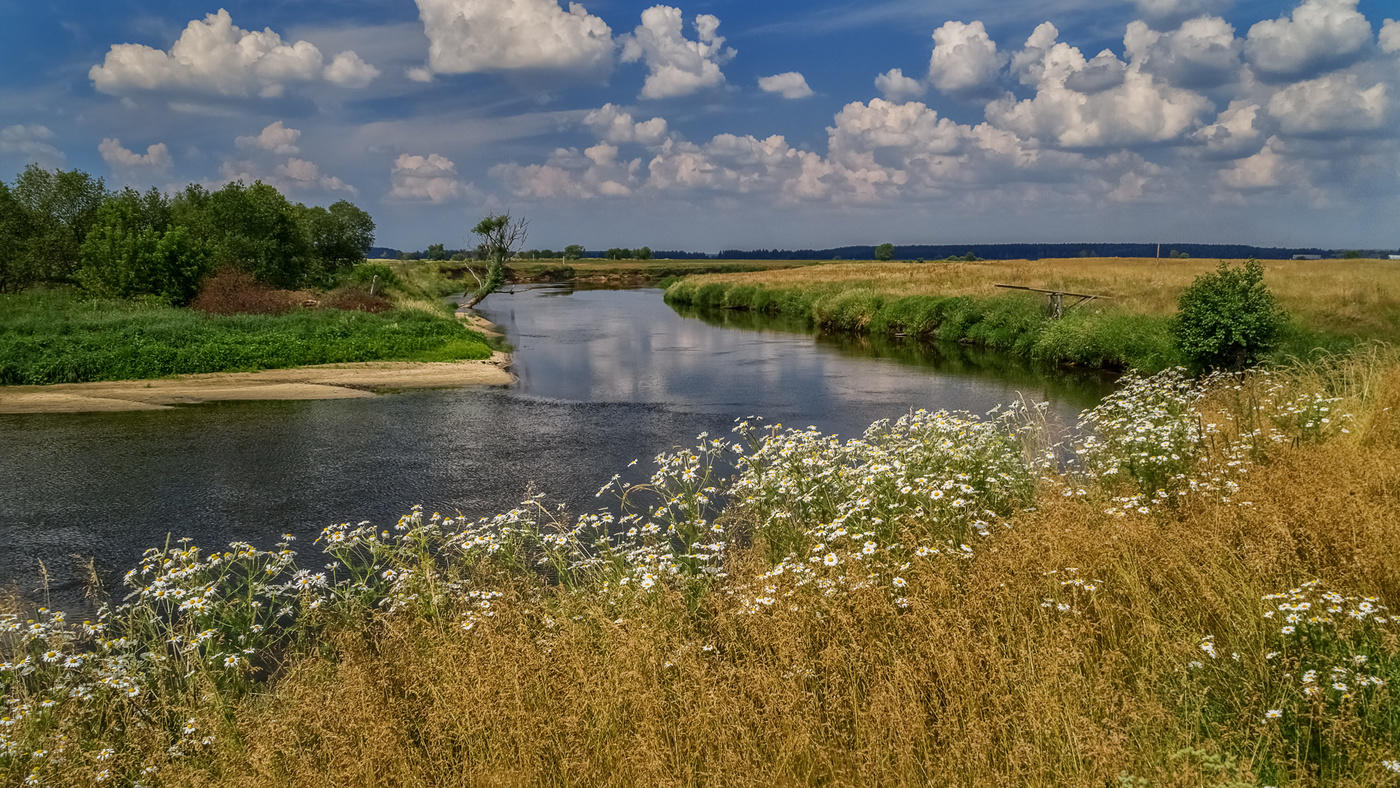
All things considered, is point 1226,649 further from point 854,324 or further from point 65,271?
point 65,271

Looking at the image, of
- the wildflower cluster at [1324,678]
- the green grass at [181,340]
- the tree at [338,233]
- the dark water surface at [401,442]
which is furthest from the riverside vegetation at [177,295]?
the wildflower cluster at [1324,678]

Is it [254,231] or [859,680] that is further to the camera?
[254,231]

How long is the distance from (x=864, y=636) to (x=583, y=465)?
33.7 feet

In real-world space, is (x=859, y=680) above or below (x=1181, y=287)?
below

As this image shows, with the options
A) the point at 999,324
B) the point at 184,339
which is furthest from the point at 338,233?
the point at 999,324

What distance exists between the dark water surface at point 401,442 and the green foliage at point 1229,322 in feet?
9.34

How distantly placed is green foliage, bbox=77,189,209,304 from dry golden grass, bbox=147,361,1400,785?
38.7 m

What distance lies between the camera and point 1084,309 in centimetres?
3206

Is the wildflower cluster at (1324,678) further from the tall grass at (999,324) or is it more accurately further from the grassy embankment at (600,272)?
the grassy embankment at (600,272)

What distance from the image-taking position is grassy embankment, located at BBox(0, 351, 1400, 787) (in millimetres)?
4129

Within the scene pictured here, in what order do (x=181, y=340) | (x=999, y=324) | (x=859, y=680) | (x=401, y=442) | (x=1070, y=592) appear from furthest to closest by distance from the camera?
(x=999, y=324), (x=181, y=340), (x=401, y=442), (x=1070, y=592), (x=859, y=680)

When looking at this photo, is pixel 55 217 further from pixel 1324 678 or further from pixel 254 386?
pixel 1324 678

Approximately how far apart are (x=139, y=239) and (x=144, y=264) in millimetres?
1195

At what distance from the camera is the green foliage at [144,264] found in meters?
37.5
